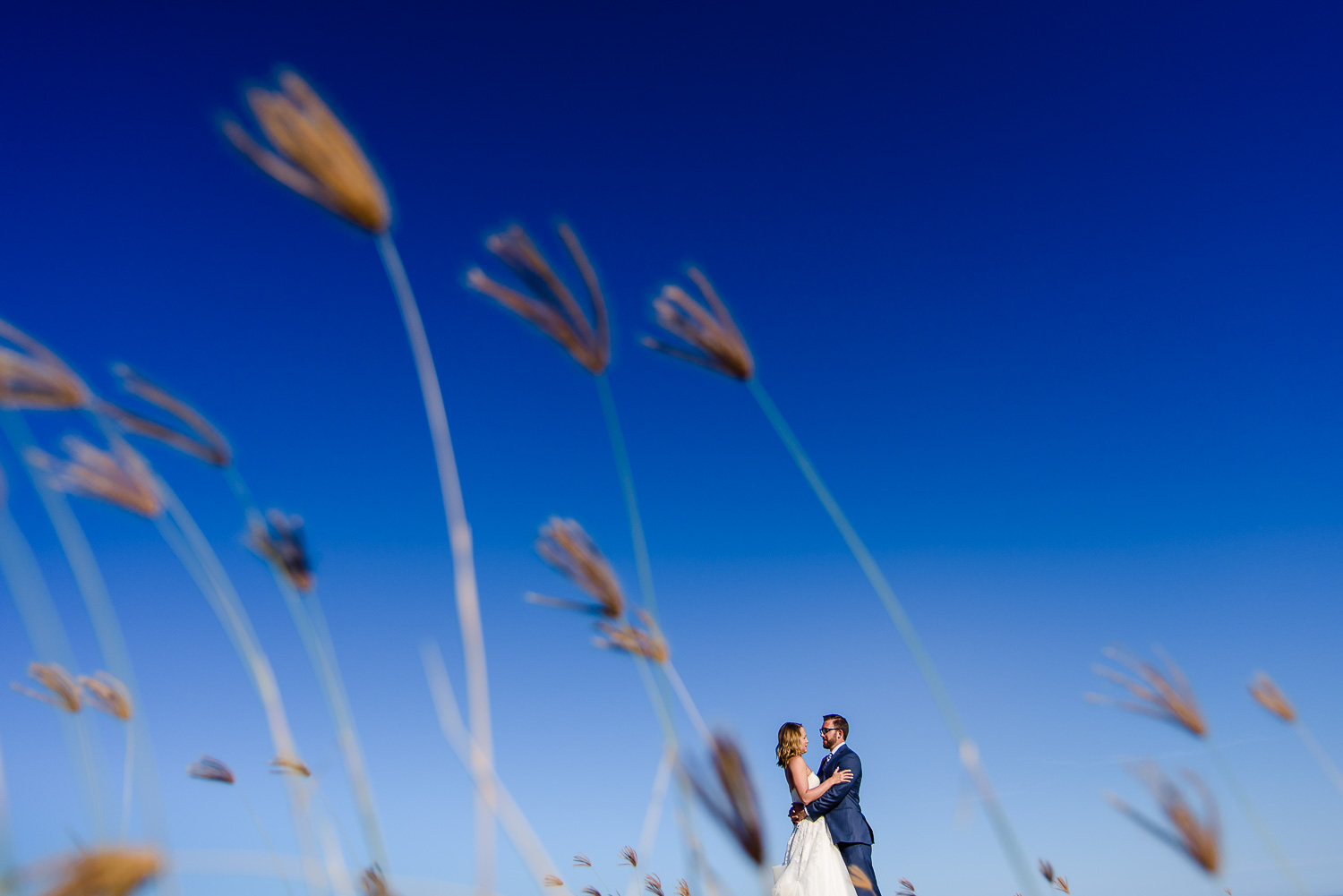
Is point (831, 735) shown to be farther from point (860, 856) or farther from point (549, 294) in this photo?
point (549, 294)

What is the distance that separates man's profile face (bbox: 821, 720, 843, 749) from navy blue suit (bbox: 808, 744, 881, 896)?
0.74ft

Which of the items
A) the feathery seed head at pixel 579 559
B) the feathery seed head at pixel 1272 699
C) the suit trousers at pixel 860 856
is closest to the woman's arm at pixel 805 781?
the suit trousers at pixel 860 856

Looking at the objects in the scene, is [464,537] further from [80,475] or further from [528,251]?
[80,475]

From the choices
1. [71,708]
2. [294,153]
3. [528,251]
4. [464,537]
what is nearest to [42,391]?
[294,153]

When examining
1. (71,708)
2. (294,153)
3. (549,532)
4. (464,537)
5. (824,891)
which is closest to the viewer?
(294,153)

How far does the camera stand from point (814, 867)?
220 inches

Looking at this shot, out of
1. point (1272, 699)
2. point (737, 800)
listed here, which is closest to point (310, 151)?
point (737, 800)

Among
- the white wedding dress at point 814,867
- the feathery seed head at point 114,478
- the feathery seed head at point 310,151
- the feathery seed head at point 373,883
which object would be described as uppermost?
the feathery seed head at point 310,151

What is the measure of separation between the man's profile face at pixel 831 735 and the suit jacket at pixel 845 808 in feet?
0.74

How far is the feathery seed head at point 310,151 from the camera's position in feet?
4.29

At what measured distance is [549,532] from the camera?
1.67 meters

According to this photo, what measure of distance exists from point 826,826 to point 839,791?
17.7 inches

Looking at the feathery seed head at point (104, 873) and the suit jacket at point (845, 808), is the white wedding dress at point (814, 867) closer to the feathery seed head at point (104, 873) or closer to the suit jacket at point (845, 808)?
the suit jacket at point (845, 808)

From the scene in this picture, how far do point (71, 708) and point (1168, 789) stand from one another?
3318 mm
